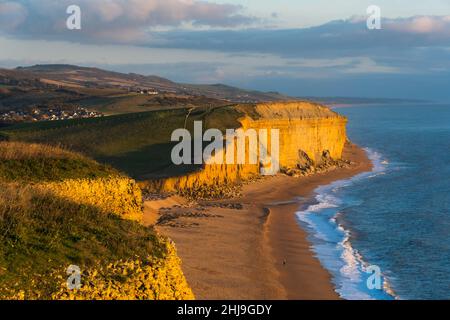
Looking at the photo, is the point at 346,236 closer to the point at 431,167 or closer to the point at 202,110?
the point at 202,110

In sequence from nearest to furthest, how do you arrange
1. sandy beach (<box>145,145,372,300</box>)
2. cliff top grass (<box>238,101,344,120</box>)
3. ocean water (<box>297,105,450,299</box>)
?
1. sandy beach (<box>145,145,372,300</box>)
2. ocean water (<box>297,105,450,299</box>)
3. cliff top grass (<box>238,101,344,120</box>)

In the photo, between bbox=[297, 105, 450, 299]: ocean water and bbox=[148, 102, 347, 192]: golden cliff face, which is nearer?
bbox=[297, 105, 450, 299]: ocean water

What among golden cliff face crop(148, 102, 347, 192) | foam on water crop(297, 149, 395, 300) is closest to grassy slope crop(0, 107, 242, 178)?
golden cliff face crop(148, 102, 347, 192)

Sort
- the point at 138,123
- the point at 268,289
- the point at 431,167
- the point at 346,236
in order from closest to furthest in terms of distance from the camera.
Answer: the point at 268,289
the point at 346,236
the point at 138,123
the point at 431,167

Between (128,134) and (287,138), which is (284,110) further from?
(128,134)

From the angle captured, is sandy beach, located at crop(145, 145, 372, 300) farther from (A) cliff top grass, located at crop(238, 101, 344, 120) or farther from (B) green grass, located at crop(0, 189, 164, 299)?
(A) cliff top grass, located at crop(238, 101, 344, 120)

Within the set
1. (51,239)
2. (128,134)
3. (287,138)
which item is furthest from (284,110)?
(51,239)

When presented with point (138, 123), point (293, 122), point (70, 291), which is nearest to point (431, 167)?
point (293, 122)

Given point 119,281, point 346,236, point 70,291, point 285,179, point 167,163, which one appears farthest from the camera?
point 285,179
